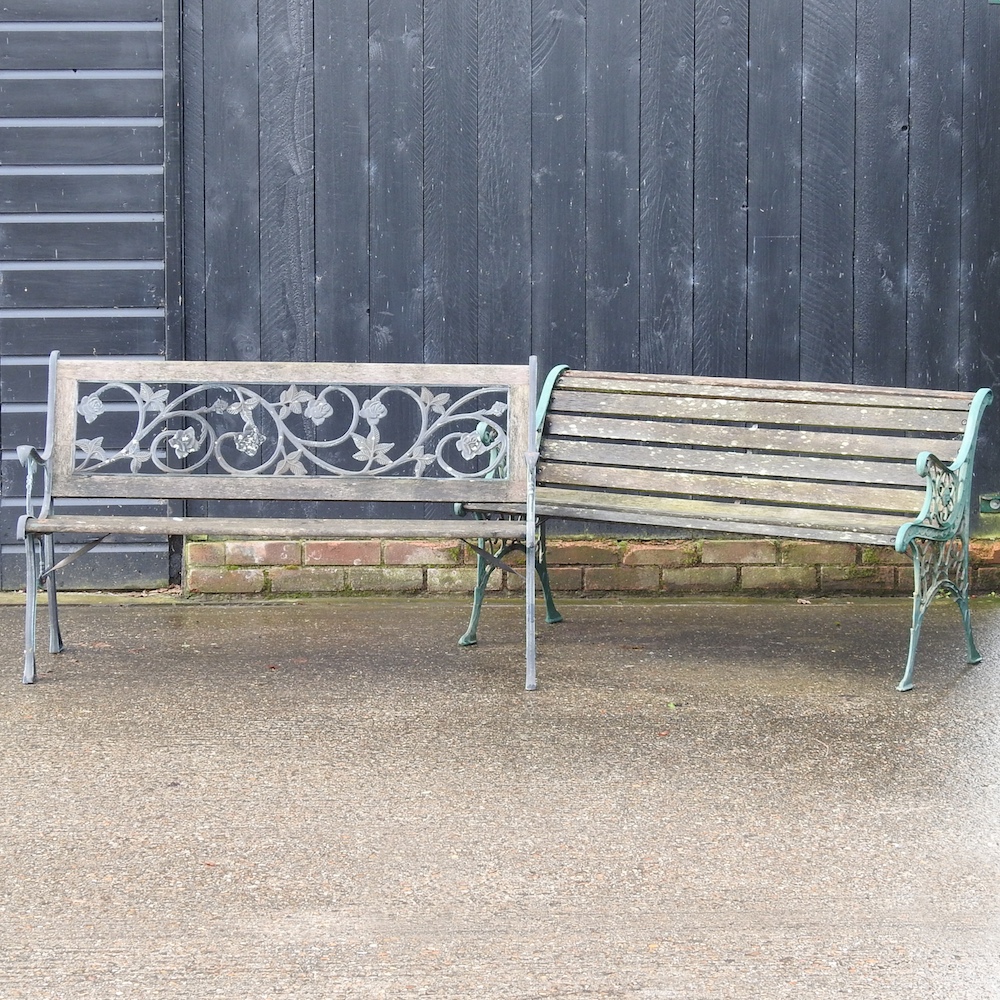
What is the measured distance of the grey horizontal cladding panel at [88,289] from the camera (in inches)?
227

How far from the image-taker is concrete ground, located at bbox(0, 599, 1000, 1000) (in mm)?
2379

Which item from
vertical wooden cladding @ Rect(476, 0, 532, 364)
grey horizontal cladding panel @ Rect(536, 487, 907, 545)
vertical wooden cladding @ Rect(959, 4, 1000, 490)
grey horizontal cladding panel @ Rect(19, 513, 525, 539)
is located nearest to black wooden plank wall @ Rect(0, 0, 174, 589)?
vertical wooden cladding @ Rect(476, 0, 532, 364)

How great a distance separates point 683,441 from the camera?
4.96 metres

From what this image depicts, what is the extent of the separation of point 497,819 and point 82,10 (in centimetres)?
414

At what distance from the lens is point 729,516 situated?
4613mm

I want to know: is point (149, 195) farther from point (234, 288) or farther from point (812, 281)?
point (812, 281)

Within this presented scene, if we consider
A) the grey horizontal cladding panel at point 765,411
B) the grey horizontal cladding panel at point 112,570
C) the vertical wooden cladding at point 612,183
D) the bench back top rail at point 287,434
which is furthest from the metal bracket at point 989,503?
the grey horizontal cladding panel at point 112,570

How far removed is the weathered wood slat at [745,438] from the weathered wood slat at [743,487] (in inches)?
4.6

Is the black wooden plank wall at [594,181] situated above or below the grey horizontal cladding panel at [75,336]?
above

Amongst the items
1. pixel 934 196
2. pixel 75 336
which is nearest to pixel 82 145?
pixel 75 336

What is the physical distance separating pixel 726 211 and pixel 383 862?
3.74m

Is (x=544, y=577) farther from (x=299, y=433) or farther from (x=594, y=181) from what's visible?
(x=594, y=181)

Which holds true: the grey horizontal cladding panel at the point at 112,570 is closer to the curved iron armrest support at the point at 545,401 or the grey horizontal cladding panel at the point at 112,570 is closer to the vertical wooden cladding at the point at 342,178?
the vertical wooden cladding at the point at 342,178

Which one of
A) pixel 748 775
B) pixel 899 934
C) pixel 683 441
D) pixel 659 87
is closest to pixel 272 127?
pixel 659 87
